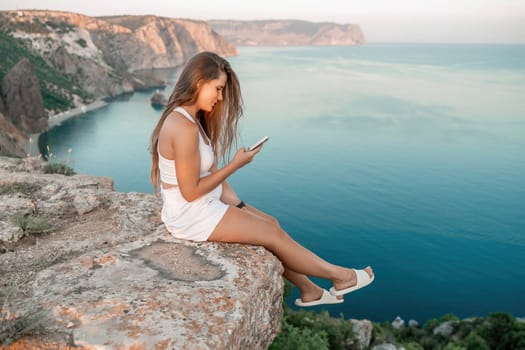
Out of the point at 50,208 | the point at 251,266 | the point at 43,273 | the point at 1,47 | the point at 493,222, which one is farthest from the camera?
the point at 1,47

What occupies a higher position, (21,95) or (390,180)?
(21,95)

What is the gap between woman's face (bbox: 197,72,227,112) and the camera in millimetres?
3867

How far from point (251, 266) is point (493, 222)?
34.2 m

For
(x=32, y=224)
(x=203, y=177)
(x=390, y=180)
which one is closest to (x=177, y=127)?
(x=203, y=177)

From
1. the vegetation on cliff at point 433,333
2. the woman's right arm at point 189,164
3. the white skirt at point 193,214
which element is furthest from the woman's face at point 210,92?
the vegetation on cliff at point 433,333

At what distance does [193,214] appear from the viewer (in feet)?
12.5

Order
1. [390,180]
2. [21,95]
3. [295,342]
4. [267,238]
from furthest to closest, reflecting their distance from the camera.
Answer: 1. [21,95]
2. [390,180]
3. [295,342]
4. [267,238]

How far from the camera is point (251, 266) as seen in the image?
3611 millimetres

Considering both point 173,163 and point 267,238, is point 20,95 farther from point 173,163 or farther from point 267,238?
point 267,238

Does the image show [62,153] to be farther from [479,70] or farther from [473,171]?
[479,70]

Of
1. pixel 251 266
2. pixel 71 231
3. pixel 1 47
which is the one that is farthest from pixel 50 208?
pixel 1 47

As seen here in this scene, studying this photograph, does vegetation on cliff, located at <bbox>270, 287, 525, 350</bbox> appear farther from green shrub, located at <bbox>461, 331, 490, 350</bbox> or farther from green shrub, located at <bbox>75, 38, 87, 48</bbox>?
green shrub, located at <bbox>75, 38, 87, 48</bbox>

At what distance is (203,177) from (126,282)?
3.36ft

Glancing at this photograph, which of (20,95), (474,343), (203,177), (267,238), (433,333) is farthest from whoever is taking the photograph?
(20,95)
